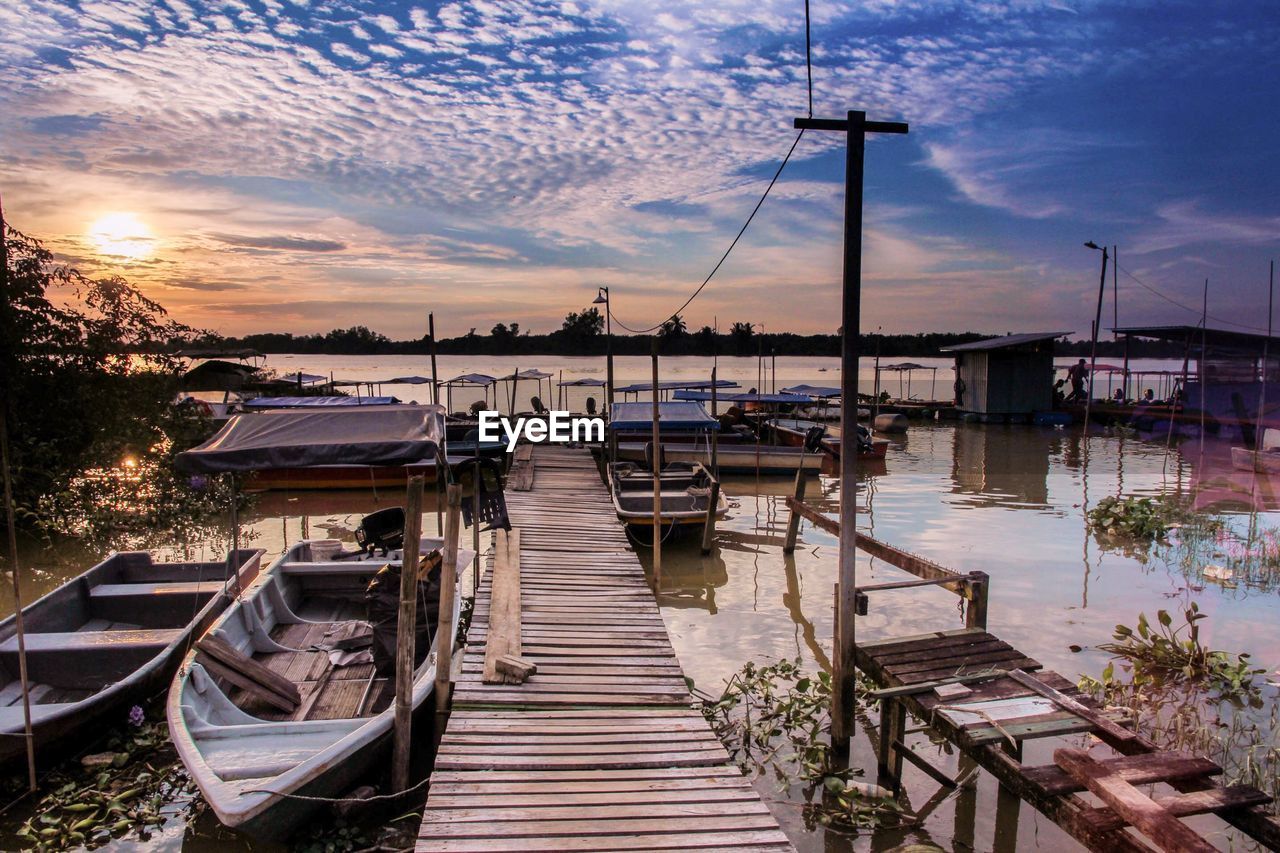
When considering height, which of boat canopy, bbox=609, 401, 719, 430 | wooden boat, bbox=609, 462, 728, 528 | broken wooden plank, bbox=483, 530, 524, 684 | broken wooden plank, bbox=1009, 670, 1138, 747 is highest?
boat canopy, bbox=609, 401, 719, 430

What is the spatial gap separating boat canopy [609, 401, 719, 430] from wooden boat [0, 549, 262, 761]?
9014mm

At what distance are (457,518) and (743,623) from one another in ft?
18.1

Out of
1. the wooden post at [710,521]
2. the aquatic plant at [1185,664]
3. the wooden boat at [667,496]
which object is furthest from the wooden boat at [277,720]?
the aquatic plant at [1185,664]

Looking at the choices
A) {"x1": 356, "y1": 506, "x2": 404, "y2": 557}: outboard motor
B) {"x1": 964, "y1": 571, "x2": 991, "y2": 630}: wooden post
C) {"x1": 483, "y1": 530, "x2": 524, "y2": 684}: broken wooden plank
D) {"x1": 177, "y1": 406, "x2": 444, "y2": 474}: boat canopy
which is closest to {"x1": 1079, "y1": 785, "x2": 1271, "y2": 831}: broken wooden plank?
{"x1": 964, "y1": 571, "x2": 991, "y2": 630}: wooden post

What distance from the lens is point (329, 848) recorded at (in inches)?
227

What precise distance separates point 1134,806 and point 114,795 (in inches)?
298

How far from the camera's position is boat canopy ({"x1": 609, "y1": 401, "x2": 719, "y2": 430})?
18.2 meters

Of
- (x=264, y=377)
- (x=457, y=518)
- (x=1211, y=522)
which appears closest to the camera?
(x=457, y=518)

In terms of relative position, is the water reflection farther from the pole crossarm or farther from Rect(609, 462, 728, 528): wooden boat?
the pole crossarm

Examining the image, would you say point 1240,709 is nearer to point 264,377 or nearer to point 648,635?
point 648,635

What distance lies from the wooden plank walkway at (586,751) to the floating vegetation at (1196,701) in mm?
3906

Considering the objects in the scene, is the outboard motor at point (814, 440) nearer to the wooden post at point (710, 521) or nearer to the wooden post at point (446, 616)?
the wooden post at point (710, 521)

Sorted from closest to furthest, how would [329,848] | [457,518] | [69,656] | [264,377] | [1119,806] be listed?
[1119,806] → [329,848] → [457,518] → [69,656] → [264,377]

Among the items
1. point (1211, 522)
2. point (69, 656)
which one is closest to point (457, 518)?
point (69, 656)
